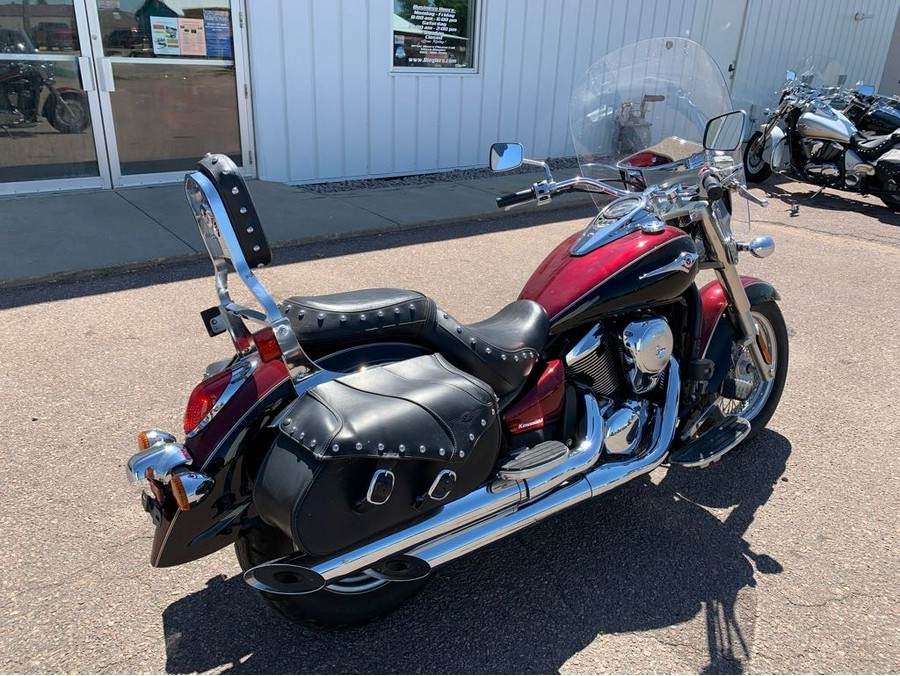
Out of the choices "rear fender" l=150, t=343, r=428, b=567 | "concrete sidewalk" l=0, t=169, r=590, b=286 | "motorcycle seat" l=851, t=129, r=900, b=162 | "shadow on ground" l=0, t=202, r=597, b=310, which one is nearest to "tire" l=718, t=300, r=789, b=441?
"rear fender" l=150, t=343, r=428, b=567

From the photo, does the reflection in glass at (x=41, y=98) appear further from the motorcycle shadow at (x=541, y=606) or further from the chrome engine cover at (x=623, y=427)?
the chrome engine cover at (x=623, y=427)

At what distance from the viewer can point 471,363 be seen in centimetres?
208

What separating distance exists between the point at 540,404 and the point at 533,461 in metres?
0.21

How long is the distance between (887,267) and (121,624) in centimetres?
646

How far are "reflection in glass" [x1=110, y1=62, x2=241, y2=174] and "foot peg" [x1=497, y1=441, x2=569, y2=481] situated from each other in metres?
6.27

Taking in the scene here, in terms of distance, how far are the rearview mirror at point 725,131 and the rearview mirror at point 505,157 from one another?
722 mm

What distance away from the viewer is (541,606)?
2320mm

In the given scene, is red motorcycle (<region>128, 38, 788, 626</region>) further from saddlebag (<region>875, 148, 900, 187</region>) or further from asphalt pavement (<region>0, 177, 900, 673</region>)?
saddlebag (<region>875, 148, 900, 187</region>)

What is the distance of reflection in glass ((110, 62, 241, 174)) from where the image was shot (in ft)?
22.9

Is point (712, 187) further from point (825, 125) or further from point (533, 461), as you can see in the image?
point (825, 125)

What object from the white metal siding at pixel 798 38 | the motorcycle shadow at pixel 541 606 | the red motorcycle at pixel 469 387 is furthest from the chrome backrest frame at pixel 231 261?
the white metal siding at pixel 798 38

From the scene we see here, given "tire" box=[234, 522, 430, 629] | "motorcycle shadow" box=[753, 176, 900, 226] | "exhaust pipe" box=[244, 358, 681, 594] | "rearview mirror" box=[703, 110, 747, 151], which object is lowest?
"motorcycle shadow" box=[753, 176, 900, 226]

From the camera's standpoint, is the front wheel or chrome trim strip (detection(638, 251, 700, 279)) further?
the front wheel

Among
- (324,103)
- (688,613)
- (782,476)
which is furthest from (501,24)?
(688,613)
